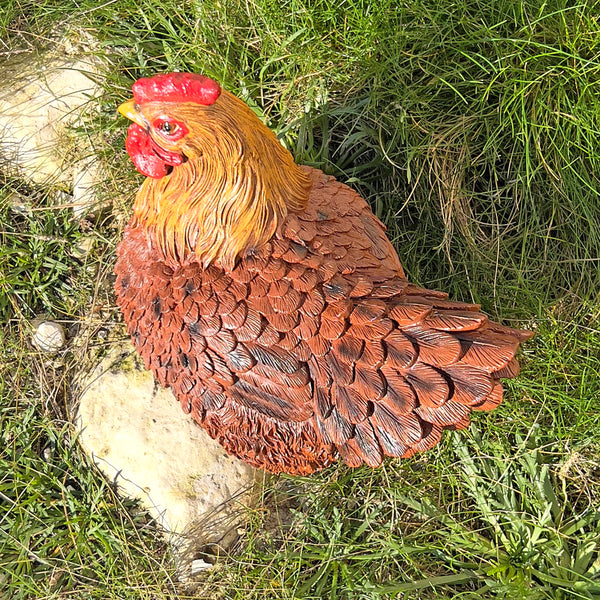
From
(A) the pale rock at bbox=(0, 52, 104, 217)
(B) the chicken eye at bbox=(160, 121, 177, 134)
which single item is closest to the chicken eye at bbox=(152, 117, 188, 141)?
(B) the chicken eye at bbox=(160, 121, 177, 134)

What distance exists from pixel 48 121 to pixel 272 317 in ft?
4.73

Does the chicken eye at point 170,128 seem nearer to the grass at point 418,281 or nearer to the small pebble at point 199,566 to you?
the grass at point 418,281

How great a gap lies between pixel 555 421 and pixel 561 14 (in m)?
1.26

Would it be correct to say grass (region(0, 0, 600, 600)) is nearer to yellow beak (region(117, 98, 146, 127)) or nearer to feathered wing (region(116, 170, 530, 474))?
feathered wing (region(116, 170, 530, 474))

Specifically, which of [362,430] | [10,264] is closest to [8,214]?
[10,264]

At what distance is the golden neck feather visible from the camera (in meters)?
1.32

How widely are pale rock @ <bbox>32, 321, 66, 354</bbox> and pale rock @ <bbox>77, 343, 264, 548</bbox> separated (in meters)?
0.30

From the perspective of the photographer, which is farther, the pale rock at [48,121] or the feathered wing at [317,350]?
the pale rock at [48,121]

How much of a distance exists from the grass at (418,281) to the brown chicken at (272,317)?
616mm

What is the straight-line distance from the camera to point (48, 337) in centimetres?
215

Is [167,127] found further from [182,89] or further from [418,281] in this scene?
[418,281]

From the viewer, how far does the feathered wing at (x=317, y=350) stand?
131cm

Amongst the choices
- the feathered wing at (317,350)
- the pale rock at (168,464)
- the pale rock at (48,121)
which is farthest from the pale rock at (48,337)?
the feathered wing at (317,350)

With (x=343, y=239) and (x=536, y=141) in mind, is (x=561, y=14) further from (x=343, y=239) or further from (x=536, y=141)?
(x=343, y=239)
